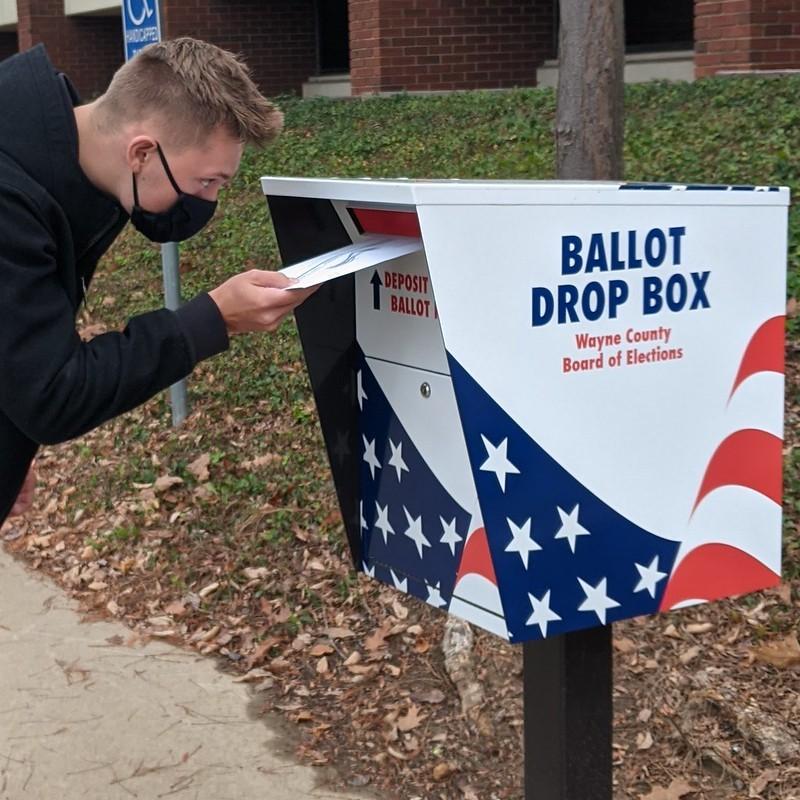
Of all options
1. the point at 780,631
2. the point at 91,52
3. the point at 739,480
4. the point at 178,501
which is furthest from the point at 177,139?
the point at 91,52

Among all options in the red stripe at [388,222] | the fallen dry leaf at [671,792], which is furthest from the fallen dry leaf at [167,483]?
the red stripe at [388,222]

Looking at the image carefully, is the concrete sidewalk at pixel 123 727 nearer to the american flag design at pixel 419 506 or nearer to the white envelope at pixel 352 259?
the american flag design at pixel 419 506

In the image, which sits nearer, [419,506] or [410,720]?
[419,506]

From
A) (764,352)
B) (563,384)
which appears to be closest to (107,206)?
(563,384)

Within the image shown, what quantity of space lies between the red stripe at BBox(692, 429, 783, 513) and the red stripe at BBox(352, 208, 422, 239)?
717 millimetres

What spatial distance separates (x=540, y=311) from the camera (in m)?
2.19

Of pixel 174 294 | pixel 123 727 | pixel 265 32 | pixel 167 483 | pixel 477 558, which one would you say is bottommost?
pixel 123 727

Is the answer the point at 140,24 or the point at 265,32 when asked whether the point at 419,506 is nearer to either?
the point at 140,24

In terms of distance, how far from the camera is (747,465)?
2484mm

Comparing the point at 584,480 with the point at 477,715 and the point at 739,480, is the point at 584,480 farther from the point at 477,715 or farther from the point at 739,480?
the point at 477,715

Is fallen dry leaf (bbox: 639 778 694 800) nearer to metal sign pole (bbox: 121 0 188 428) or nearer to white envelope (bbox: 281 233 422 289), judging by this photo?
white envelope (bbox: 281 233 422 289)

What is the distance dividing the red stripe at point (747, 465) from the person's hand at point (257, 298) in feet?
2.73

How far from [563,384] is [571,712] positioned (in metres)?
0.68

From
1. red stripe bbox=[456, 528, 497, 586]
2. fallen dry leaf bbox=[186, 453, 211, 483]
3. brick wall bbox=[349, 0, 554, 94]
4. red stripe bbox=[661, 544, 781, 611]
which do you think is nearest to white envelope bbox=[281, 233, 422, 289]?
red stripe bbox=[456, 528, 497, 586]
